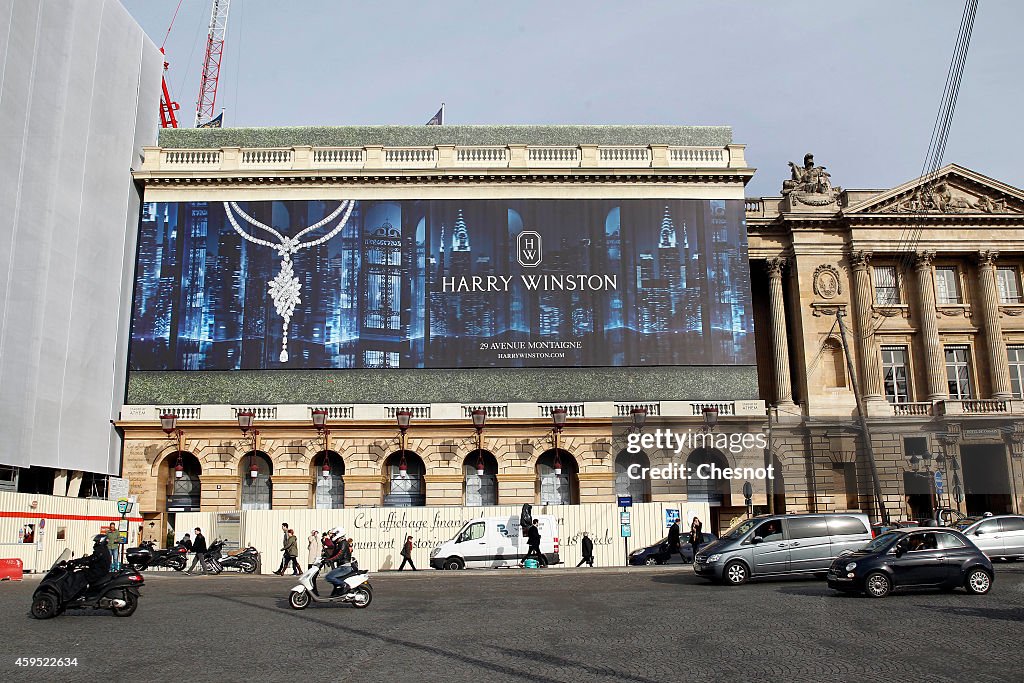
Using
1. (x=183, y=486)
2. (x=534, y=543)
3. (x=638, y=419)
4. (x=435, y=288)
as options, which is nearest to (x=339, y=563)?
(x=534, y=543)

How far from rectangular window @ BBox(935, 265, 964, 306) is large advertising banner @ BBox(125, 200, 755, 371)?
1250 cm

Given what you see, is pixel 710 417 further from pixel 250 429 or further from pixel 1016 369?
pixel 250 429

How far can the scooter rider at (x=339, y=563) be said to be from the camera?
737 inches

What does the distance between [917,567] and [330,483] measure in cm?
2970

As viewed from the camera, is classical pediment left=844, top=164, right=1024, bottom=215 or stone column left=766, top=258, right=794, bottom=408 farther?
classical pediment left=844, top=164, right=1024, bottom=215

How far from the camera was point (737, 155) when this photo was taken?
47125 mm

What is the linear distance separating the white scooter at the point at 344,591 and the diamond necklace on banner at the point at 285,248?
26059 mm

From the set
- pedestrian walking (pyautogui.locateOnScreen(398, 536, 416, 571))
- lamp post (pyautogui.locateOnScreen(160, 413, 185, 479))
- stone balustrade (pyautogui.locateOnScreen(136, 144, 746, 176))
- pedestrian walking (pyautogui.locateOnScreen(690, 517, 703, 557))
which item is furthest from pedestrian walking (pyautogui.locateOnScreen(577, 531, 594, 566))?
stone balustrade (pyautogui.locateOnScreen(136, 144, 746, 176))

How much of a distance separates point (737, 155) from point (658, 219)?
562cm

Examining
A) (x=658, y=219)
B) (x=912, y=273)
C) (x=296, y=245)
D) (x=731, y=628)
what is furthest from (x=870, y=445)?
(x=731, y=628)

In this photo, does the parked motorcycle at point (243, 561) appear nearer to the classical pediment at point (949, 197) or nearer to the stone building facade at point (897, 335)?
the stone building facade at point (897, 335)

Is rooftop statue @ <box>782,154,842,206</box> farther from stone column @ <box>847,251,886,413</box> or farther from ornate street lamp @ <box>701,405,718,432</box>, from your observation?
ornate street lamp @ <box>701,405,718,432</box>

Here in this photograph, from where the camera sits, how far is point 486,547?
3253 cm

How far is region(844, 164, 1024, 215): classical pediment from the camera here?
160 feet
